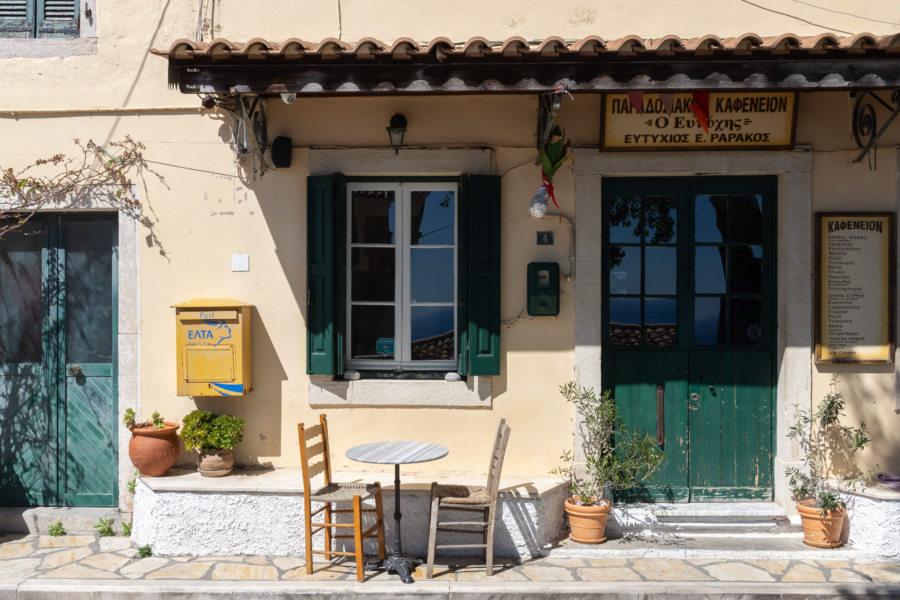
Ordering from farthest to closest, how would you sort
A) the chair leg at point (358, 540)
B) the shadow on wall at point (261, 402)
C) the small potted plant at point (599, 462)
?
the shadow on wall at point (261, 402) < the small potted plant at point (599, 462) < the chair leg at point (358, 540)

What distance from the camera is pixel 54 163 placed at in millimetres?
6090

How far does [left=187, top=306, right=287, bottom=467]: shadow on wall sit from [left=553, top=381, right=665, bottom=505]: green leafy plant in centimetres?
224

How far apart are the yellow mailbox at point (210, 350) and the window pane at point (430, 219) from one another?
4.96 feet

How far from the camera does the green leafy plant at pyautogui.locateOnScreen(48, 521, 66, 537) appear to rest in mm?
5969

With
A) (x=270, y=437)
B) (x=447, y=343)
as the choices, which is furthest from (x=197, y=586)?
(x=447, y=343)

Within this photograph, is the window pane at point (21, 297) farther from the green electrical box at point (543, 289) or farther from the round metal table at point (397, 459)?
the green electrical box at point (543, 289)

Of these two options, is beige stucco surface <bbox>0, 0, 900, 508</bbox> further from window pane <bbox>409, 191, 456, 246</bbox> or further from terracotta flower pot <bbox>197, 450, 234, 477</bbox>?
window pane <bbox>409, 191, 456, 246</bbox>

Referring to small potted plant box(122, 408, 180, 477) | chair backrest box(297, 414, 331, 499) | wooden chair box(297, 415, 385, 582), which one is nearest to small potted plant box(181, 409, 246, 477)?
small potted plant box(122, 408, 180, 477)

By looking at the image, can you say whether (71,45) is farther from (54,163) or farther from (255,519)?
(255,519)

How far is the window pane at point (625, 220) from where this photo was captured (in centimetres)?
612

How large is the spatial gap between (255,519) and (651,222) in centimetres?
382

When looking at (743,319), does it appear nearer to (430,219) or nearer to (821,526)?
(821,526)

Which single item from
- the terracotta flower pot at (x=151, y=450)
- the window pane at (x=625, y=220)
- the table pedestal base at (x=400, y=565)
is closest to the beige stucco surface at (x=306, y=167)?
the terracotta flower pot at (x=151, y=450)

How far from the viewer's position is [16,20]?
616 cm
